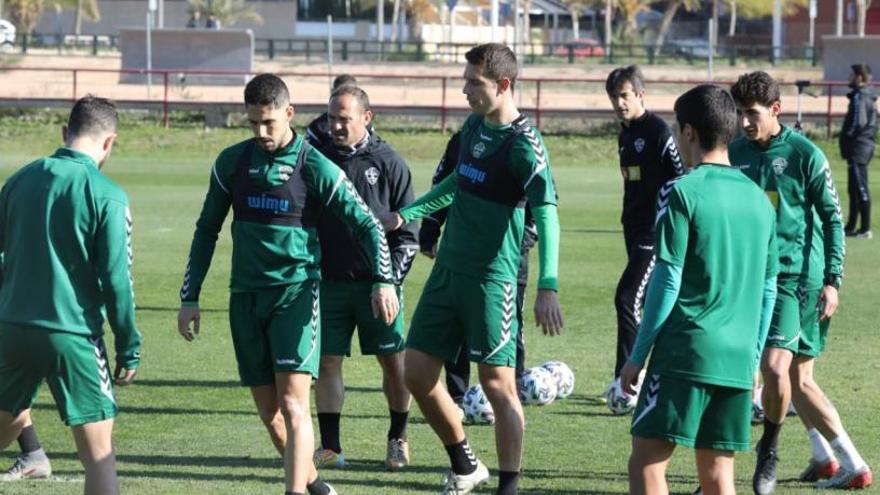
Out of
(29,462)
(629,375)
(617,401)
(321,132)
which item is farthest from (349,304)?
(629,375)

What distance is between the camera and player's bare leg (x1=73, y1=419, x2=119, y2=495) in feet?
19.9

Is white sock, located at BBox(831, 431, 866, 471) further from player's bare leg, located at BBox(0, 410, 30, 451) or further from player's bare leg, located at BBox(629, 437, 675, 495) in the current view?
player's bare leg, located at BBox(0, 410, 30, 451)

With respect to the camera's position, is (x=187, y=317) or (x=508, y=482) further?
(x=508, y=482)

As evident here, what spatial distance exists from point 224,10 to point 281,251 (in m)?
76.8

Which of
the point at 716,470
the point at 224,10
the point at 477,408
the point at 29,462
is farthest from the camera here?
→ the point at 224,10

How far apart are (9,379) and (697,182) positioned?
285 centimetres

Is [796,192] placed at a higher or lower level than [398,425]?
higher

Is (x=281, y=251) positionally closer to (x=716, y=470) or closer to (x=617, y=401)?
(x=716, y=470)

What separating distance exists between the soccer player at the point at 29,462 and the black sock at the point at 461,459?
2.10m

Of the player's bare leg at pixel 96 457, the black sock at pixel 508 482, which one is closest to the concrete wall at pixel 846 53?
the black sock at pixel 508 482

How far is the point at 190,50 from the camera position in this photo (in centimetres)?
4538

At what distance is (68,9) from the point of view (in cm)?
9512

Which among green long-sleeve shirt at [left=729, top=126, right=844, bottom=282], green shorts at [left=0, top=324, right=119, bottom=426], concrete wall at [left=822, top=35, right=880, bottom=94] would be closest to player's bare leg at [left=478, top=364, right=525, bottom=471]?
green long-sleeve shirt at [left=729, top=126, right=844, bottom=282]

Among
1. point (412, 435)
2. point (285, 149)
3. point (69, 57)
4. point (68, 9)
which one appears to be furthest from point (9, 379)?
point (68, 9)
